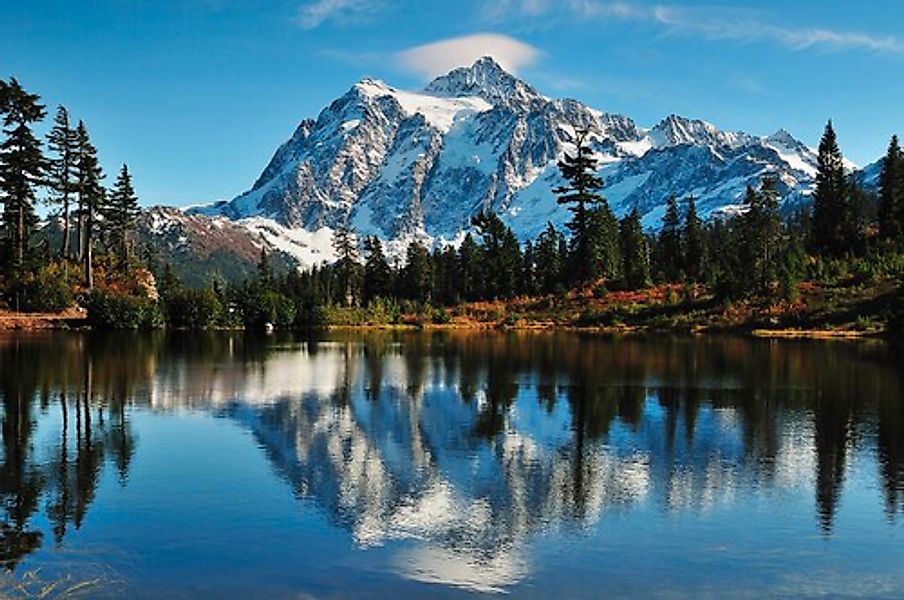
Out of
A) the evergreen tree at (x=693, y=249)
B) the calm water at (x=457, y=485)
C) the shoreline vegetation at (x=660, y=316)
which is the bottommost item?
the calm water at (x=457, y=485)

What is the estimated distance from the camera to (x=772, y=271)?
82.8 m

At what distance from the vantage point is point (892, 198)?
356 ft

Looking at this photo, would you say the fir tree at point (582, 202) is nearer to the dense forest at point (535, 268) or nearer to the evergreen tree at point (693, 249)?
the dense forest at point (535, 268)

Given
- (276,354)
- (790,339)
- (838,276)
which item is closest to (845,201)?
(838,276)

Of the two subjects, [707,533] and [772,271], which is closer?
[707,533]

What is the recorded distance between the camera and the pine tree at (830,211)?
107m

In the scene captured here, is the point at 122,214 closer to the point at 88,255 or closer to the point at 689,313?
the point at 88,255

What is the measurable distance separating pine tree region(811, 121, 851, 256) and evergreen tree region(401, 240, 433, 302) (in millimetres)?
64415

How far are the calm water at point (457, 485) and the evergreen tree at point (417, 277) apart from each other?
11246 centimetres

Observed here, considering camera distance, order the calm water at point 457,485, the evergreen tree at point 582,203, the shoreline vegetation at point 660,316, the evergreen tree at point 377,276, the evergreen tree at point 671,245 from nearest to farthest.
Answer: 1. the calm water at point 457,485
2. the shoreline vegetation at point 660,316
3. the evergreen tree at point 582,203
4. the evergreen tree at point 671,245
5. the evergreen tree at point 377,276

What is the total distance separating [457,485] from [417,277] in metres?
135

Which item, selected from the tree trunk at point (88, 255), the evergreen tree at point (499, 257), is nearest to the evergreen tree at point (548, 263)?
the evergreen tree at point (499, 257)

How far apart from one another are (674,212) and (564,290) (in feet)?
165

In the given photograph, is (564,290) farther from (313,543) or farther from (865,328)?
(313,543)
